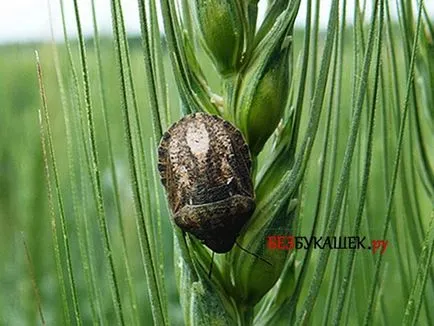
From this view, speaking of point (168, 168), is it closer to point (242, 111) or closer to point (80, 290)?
point (242, 111)

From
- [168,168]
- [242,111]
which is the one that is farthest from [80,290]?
[242,111]

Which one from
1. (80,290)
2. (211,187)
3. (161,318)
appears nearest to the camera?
(161,318)

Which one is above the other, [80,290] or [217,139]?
[217,139]

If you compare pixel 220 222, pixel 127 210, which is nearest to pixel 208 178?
pixel 220 222

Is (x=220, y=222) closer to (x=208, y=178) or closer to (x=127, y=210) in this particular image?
(x=208, y=178)
